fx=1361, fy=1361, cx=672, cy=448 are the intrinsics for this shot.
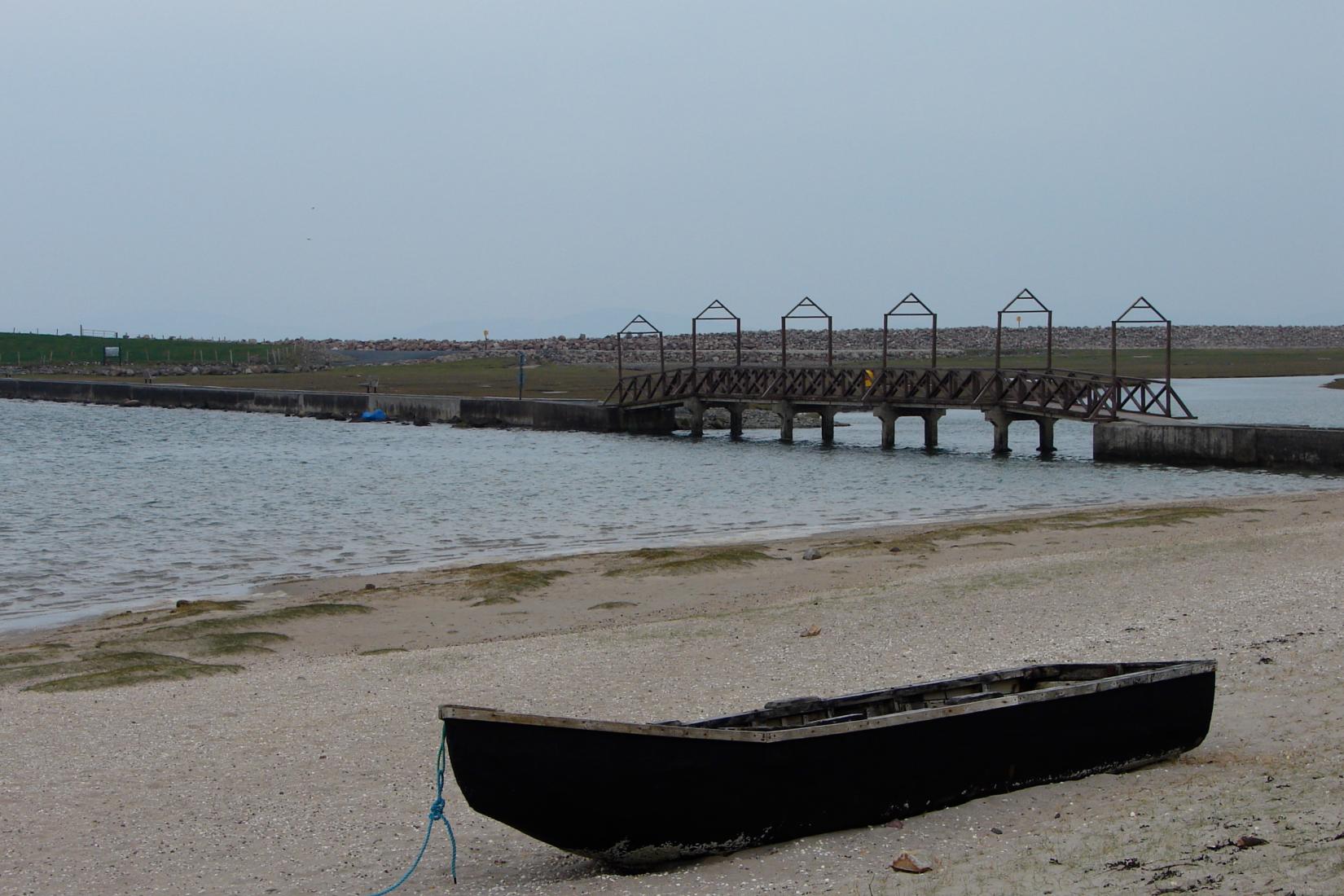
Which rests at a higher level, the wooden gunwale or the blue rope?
the wooden gunwale

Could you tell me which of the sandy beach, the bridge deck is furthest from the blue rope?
the bridge deck

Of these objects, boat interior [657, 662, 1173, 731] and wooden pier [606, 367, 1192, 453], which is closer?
boat interior [657, 662, 1173, 731]

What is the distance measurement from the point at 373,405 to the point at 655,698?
2366 inches

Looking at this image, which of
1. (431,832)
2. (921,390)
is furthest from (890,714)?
(921,390)

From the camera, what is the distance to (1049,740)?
8.56 metres

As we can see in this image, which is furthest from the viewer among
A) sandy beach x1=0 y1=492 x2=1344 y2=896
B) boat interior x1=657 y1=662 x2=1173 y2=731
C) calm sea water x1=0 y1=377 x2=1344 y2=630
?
calm sea water x1=0 y1=377 x2=1344 y2=630

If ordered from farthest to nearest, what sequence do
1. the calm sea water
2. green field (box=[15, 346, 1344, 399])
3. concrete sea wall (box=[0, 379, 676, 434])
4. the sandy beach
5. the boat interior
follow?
green field (box=[15, 346, 1344, 399]) → concrete sea wall (box=[0, 379, 676, 434]) → the calm sea water → the boat interior → the sandy beach

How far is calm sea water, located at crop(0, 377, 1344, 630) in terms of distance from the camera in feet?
77.7

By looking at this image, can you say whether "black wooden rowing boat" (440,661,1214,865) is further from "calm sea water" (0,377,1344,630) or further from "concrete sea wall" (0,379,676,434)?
"concrete sea wall" (0,379,676,434)

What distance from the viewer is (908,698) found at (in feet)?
29.0

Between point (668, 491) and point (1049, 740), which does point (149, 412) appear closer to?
point (668, 491)

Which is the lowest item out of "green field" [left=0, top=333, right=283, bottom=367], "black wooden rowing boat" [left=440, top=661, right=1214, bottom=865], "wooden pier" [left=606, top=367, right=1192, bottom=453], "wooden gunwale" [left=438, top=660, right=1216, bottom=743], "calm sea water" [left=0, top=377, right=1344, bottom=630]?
"calm sea water" [left=0, top=377, right=1344, bottom=630]

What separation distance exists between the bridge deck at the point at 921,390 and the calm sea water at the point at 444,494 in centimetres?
187

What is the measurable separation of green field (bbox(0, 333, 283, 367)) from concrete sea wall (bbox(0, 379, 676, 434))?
113 feet
